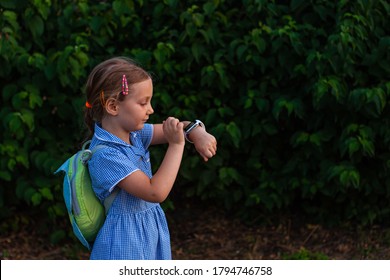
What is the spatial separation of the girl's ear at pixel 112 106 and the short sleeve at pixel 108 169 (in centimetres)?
14

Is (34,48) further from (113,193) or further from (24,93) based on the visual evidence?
(113,193)

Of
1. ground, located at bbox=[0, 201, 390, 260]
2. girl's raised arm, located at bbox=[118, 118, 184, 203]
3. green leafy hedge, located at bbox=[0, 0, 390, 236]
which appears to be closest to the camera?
girl's raised arm, located at bbox=[118, 118, 184, 203]

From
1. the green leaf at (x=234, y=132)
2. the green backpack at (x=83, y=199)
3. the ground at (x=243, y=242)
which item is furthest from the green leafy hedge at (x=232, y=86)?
the green backpack at (x=83, y=199)

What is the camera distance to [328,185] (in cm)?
543

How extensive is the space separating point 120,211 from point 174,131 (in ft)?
1.26

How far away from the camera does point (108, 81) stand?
10.5 ft

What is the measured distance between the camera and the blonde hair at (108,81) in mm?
3174

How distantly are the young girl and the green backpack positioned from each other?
3 centimetres

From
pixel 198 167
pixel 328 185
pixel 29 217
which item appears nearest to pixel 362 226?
pixel 328 185

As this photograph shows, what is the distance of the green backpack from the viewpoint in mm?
3125

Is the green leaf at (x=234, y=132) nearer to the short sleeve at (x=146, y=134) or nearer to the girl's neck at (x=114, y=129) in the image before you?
the short sleeve at (x=146, y=134)

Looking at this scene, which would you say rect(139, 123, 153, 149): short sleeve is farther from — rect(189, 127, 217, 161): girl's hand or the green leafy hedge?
the green leafy hedge

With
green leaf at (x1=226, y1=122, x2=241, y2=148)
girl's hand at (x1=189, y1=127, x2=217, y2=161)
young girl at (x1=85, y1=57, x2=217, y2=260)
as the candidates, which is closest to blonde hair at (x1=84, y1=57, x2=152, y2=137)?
young girl at (x1=85, y1=57, x2=217, y2=260)

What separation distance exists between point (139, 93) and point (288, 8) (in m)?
2.44
